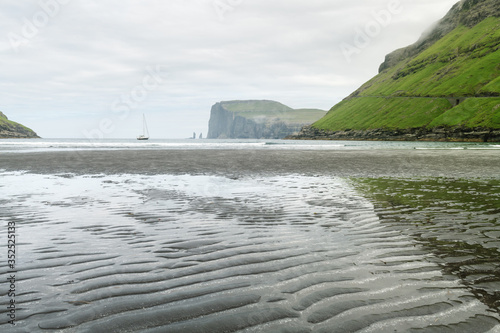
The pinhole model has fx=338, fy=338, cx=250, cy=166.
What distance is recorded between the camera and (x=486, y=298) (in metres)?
5.41

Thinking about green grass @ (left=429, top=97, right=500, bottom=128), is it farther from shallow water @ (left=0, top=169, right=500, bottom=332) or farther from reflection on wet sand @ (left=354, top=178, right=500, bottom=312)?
shallow water @ (left=0, top=169, right=500, bottom=332)

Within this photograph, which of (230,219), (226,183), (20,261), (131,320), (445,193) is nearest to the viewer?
(131,320)

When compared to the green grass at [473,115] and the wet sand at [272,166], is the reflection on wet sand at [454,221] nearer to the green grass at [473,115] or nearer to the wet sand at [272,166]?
the wet sand at [272,166]

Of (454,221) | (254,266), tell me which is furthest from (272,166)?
(254,266)

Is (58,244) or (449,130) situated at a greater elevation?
(449,130)

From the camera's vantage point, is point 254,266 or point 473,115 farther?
point 473,115

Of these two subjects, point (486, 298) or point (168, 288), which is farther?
point (168, 288)

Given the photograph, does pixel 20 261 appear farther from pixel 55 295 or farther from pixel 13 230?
pixel 13 230

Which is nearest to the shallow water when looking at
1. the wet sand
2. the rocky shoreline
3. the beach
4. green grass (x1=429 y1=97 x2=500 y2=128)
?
the beach

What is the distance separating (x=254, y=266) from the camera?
7.07 m

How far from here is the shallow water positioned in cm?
490

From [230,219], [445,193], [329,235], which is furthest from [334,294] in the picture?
[445,193]

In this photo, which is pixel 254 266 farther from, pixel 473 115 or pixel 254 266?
pixel 473 115

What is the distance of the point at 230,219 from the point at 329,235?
366 centimetres
